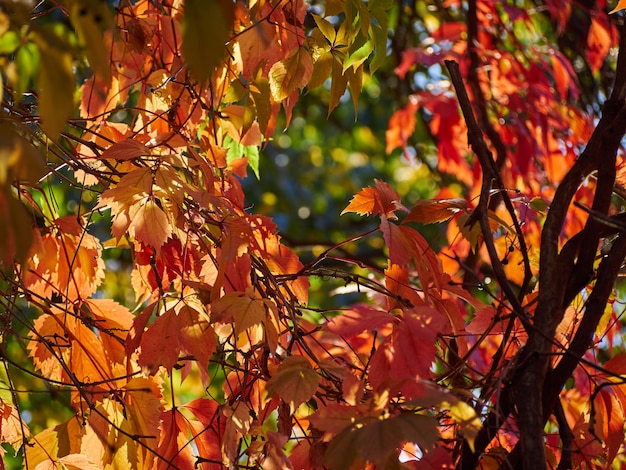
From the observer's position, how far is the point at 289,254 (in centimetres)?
111

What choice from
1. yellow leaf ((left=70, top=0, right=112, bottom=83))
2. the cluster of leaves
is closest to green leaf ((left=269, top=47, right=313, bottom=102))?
the cluster of leaves

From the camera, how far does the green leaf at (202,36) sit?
460mm

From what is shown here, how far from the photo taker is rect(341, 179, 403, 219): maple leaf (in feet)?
3.31

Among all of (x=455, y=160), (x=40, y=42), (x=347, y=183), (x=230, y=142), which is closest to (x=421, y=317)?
(x=40, y=42)

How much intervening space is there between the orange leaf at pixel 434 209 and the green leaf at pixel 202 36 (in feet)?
1.80

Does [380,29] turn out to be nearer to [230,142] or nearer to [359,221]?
[230,142]

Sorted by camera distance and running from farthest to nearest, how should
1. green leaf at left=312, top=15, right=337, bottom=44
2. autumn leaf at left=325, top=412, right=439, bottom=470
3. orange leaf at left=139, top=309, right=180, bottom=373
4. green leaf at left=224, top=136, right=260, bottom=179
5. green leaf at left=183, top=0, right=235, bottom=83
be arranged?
green leaf at left=224, top=136, right=260, bottom=179
green leaf at left=312, top=15, right=337, bottom=44
orange leaf at left=139, top=309, right=180, bottom=373
autumn leaf at left=325, top=412, right=439, bottom=470
green leaf at left=183, top=0, right=235, bottom=83

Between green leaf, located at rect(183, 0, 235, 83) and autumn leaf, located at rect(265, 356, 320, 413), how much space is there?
409 millimetres

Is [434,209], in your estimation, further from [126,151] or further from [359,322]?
[126,151]

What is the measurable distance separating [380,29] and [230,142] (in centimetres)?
47

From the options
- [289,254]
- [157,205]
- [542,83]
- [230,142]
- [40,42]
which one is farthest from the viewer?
[542,83]

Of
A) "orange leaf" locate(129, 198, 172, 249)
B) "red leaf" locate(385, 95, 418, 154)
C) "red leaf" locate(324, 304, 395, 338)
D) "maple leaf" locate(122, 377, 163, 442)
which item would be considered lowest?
"maple leaf" locate(122, 377, 163, 442)

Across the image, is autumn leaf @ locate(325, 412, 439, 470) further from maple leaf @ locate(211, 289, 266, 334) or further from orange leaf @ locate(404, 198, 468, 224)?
orange leaf @ locate(404, 198, 468, 224)

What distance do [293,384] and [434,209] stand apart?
32 cm
